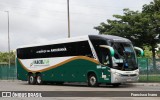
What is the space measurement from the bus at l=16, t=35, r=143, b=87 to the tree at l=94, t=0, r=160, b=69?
2052 cm

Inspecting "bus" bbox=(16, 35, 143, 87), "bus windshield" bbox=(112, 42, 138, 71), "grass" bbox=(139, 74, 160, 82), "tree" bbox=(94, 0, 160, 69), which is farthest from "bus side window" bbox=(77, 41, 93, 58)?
"tree" bbox=(94, 0, 160, 69)

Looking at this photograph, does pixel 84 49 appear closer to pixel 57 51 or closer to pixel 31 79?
pixel 57 51

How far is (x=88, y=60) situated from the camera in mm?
28328

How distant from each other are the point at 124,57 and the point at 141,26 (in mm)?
26070

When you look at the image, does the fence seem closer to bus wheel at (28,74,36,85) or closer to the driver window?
the driver window

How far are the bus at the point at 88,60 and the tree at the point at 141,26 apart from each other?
2052 centimetres

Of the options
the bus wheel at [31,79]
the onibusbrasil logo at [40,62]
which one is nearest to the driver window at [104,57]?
the onibusbrasil logo at [40,62]

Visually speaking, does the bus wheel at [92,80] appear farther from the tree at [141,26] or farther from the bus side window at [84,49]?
the tree at [141,26]

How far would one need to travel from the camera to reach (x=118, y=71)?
87.8 ft

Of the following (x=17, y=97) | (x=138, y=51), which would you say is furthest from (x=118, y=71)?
(x=17, y=97)

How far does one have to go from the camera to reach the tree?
5188 cm

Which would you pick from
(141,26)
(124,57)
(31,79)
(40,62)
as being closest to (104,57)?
(124,57)

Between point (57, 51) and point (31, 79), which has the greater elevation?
point (57, 51)

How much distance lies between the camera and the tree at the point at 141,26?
51.9 meters
